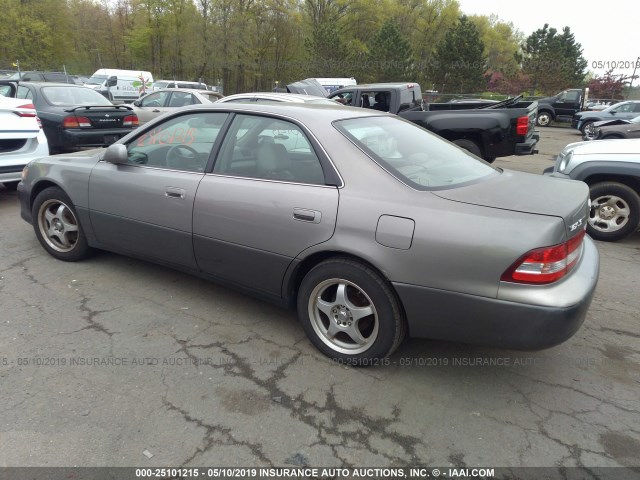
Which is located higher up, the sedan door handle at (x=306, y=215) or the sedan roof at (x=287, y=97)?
the sedan roof at (x=287, y=97)

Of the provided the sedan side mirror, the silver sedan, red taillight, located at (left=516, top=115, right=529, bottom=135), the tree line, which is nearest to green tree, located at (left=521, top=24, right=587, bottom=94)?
the tree line

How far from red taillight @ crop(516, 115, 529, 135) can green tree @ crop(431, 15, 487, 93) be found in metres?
35.5

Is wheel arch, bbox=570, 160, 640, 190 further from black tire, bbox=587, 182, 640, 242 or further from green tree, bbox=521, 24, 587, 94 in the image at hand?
green tree, bbox=521, 24, 587, 94

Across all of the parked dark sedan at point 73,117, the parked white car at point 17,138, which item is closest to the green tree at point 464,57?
the parked dark sedan at point 73,117

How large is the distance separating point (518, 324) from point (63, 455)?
7.54ft

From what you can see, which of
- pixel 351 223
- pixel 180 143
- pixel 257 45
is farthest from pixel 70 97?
pixel 257 45

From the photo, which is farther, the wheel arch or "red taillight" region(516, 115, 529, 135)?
"red taillight" region(516, 115, 529, 135)

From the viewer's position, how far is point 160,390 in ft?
8.48

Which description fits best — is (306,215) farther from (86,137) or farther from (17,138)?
(86,137)

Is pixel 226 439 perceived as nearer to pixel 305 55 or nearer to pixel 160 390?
pixel 160 390

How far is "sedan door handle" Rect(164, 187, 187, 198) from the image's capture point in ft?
10.7

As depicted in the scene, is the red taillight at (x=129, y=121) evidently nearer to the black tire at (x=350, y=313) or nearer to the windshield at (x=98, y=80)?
the black tire at (x=350, y=313)

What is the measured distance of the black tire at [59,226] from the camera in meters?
4.09

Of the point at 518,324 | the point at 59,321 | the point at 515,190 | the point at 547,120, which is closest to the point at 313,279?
the point at 518,324
